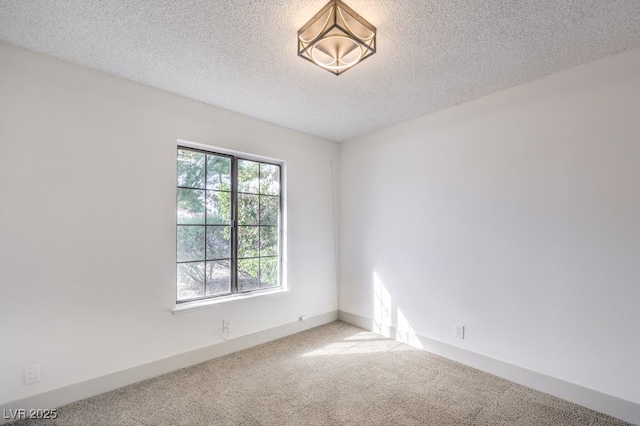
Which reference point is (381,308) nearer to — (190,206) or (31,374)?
(190,206)

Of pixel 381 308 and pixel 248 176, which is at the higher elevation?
pixel 248 176

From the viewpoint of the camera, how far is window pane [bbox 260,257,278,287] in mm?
3604

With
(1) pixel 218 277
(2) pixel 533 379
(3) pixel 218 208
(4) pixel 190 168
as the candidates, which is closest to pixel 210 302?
(1) pixel 218 277

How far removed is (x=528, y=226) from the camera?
2582 mm

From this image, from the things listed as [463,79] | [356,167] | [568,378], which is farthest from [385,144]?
[568,378]

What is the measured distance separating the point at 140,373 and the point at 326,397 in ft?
5.19

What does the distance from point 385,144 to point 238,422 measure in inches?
124

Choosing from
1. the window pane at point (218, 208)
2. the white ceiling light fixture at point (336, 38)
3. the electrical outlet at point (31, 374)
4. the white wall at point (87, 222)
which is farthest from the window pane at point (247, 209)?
the electrical outlet at point (31, 374)

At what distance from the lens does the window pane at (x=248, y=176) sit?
11.3 ft

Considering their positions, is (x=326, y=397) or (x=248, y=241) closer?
(x=326, y=397)

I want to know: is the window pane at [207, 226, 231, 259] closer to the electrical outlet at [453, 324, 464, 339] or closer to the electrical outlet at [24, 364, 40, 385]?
the electrical outlet at [24, 364, 40, 385]

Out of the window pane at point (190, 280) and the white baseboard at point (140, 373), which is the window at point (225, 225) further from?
the white baseboard at point (140, 373)

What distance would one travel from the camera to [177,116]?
2877mm

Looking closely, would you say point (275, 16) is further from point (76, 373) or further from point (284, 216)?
point (76, 373)
